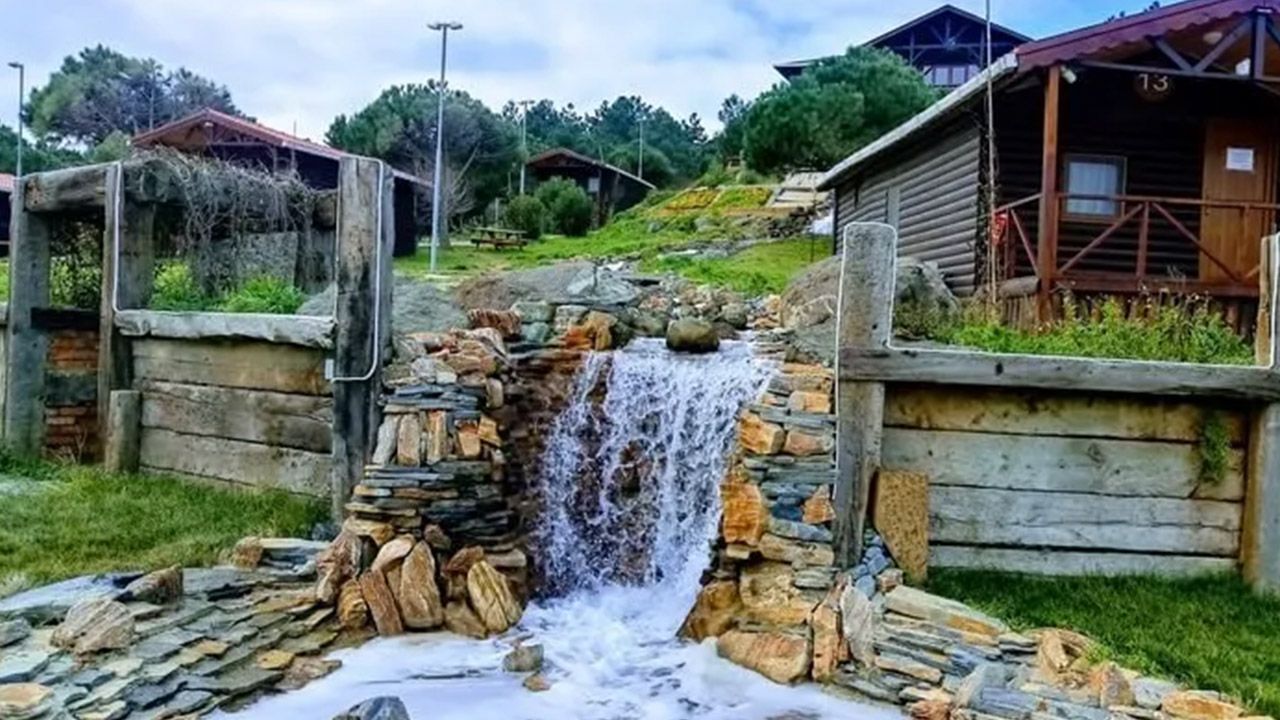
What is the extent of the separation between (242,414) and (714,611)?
3449mm

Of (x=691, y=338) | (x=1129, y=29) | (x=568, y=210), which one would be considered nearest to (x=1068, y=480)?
(x=691, y=338)

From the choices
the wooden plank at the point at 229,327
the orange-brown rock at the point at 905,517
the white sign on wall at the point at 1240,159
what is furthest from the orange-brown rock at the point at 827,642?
the white sign on wall at the point at 1240,159

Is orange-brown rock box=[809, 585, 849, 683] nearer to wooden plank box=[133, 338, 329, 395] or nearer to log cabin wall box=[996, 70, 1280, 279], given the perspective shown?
wooden plank box=[133, 338, 329, 395]

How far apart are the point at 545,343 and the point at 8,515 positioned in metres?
3.46

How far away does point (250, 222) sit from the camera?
7.88m

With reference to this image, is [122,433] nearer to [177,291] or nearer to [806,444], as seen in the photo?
[177,291]

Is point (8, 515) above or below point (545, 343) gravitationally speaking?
below

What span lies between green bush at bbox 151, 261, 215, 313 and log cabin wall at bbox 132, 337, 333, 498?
0.47 meters

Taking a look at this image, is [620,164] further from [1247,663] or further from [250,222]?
[1247,663]

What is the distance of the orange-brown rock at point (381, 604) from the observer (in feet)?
17.0

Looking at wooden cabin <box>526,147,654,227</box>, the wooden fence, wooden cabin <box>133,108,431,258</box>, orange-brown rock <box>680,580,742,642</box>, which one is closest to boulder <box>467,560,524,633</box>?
orange-brown rock <box>680,580,742,642</box>

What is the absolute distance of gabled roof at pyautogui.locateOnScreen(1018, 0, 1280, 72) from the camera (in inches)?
361

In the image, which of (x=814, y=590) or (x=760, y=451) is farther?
(x=760, y=451)

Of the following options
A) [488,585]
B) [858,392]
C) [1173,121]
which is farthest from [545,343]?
[1173,121]
